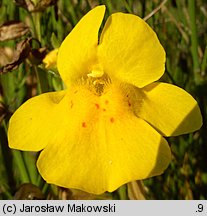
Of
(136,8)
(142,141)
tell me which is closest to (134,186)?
(142,141)

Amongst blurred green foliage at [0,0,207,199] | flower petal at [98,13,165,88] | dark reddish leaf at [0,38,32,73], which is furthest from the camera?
blurred green foliage at [0,0,207,199]

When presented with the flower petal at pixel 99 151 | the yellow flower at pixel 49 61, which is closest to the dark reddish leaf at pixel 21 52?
the yellow flower at pixel 49 61

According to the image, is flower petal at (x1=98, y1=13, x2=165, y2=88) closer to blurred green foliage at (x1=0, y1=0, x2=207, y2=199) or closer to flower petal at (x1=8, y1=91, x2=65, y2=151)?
flower petal at (x1=8, y1=91, x2=65, y2=151)

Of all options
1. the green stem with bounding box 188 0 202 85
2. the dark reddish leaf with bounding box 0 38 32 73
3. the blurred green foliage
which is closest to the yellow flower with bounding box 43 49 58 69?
the dark reddish leaf with bounding box 0 38 32 73

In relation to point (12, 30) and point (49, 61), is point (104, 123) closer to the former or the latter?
point (49, 61)

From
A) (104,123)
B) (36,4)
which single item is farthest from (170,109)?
(36,4)

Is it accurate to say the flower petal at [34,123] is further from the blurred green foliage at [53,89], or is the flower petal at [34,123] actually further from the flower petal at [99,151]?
the blurred green foliage at [53,89]

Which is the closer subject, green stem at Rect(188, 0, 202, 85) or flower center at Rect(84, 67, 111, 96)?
flower center at Rect(84, 67, 111, 96)
